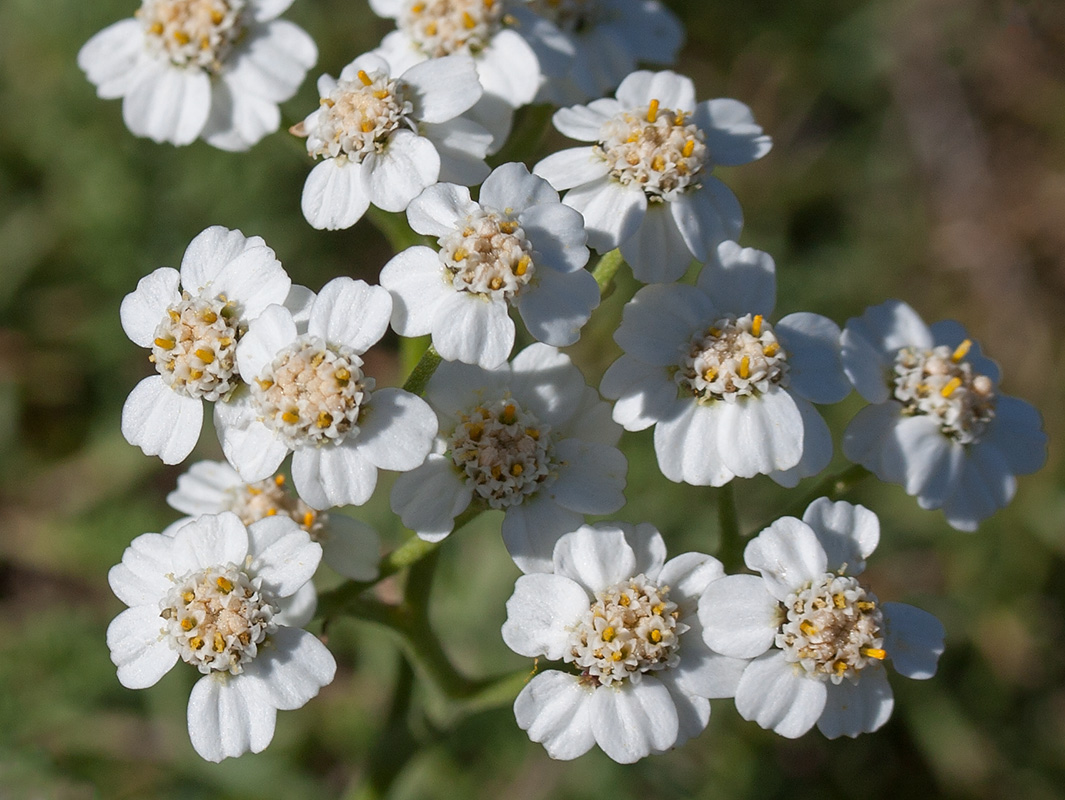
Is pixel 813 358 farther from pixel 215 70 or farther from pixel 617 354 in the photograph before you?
pixel 617 354

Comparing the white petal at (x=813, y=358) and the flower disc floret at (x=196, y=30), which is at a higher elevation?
the flower disc floret at (x=196, y=30)

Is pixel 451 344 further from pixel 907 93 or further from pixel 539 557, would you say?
pixel 907 93

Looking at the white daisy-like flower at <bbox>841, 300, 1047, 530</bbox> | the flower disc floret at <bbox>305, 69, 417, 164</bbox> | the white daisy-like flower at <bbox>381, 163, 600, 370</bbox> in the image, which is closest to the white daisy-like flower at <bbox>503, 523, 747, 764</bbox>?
the white daisy-like flower at <bbox>381, 163, 600, 370</bbox>

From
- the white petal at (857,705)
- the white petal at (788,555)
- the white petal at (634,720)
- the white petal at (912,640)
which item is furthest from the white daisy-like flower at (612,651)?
the white petal at (912,640)

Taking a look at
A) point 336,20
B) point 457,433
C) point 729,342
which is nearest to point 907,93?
point 336,20

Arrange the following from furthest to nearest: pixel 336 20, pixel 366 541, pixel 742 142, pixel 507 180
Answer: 1. pixel 336 20
2. pixel 742 142
3. pixel 366 541
4. pixel 507 180

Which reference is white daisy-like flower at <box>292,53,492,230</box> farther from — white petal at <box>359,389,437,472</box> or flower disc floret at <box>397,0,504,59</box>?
white petal at <box>359,389,437,472</box>

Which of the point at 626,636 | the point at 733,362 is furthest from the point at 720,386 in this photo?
the point at 626,636

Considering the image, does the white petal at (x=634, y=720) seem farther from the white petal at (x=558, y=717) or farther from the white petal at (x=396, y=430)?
the white petal at (x=396, y=430)
